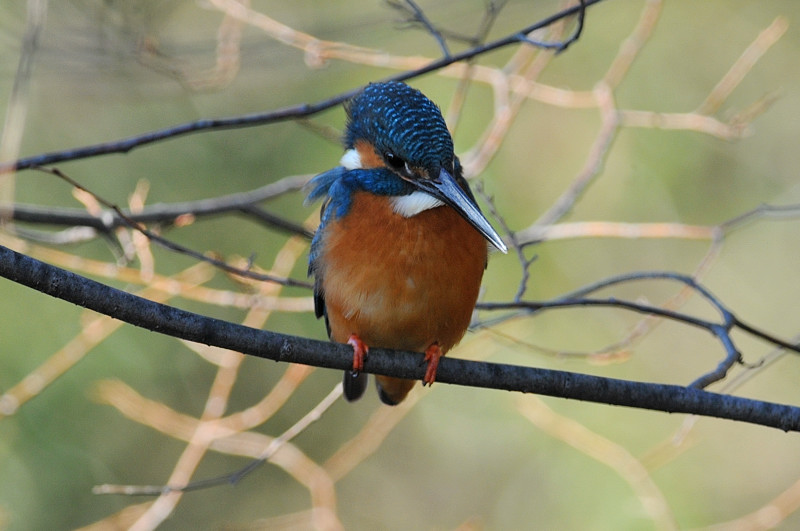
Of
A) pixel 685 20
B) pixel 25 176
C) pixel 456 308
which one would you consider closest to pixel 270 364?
pixel 25 176

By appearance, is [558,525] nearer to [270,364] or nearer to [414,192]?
[270,364]

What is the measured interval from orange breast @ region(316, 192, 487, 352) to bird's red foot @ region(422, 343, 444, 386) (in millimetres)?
48

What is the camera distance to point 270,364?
693cm

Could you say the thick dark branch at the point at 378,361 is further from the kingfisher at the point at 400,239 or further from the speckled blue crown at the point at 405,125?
the speckled blue crown at the point at 405,125

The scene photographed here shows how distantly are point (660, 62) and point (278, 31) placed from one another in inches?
141

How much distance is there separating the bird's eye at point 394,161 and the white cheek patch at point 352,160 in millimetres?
187

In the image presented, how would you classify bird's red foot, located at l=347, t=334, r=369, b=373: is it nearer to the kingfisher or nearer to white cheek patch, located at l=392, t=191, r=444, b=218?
the kingfisher

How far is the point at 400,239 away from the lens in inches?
129

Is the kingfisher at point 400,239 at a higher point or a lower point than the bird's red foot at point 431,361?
higher

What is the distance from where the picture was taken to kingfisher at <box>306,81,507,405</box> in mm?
3178

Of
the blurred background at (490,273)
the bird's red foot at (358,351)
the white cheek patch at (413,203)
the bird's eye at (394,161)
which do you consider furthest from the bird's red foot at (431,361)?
the blurred background at (490,273)

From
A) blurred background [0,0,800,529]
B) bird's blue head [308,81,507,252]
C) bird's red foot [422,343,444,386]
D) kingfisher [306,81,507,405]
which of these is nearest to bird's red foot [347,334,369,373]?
kingfisher [306,81,507,405]

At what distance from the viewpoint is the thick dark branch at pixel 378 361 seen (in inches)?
100

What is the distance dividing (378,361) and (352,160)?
2.59 ft
